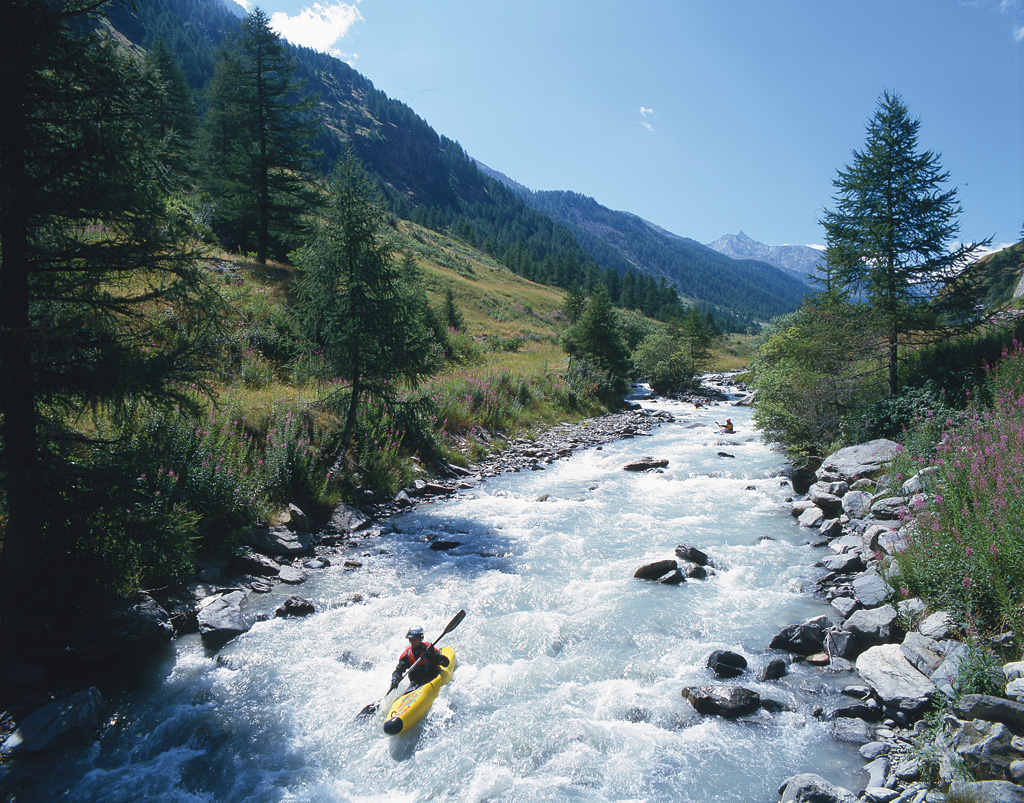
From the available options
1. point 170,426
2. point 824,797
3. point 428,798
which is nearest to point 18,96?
point 170,426

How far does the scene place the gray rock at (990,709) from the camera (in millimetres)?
4820

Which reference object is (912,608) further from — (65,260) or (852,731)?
(65,260)

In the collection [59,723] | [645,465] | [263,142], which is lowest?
[59,723]

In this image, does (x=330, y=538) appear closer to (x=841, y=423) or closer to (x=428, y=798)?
(x=428, y=798)

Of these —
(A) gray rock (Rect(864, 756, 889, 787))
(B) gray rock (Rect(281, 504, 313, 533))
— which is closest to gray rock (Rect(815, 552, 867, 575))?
(A) gray rock (Rect(864, 756, 889, 787))

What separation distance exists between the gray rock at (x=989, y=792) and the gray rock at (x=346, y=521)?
11.6 metres

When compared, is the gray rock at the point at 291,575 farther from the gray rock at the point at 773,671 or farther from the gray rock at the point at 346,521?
the gray rock at the point at 773,671

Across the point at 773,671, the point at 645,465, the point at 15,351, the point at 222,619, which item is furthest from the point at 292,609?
the point at 645,465

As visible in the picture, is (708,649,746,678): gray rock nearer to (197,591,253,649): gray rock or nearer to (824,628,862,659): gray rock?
(824,628,862,659): gray rock

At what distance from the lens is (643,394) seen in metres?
48.4

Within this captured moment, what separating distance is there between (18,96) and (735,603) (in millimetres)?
13035

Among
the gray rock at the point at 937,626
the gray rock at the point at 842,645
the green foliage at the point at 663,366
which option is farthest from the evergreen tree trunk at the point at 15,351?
the green foliage at the point at 663,366

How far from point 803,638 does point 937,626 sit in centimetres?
177

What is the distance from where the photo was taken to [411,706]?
6512 mm
